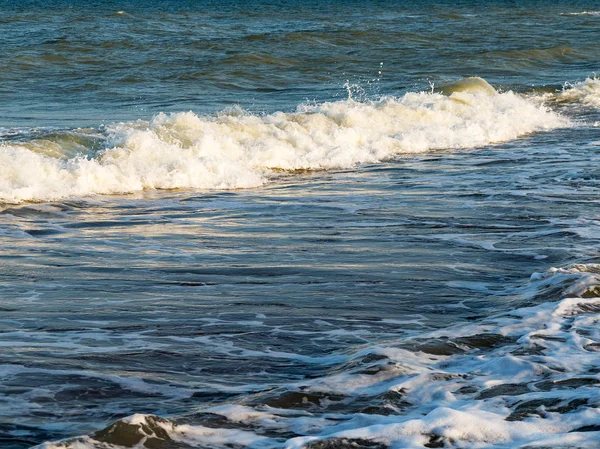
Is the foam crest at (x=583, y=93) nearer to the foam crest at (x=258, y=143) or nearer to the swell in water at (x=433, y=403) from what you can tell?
the foam crest at (x=258, y=143)

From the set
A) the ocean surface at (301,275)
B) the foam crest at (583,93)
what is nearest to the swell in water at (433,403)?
the ocean surface at (301,275)

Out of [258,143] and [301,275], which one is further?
[258,143]

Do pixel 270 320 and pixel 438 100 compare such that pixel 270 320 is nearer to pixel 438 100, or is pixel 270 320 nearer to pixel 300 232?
pixel 300 232

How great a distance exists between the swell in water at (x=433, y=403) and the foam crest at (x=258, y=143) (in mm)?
5314

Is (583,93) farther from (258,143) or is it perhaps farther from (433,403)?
(433,403)

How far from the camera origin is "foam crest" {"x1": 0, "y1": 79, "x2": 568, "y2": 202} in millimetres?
9703

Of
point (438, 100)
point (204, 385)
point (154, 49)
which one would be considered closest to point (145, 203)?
point (204, 385)

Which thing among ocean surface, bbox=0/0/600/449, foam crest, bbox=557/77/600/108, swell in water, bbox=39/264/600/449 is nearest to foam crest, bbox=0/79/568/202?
ocean surface, bbox=0/0/600/449

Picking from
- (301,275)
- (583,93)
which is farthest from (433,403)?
(583,93)

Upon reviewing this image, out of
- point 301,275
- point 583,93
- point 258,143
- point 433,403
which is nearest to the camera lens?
point 433,403

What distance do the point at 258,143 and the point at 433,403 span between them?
8.32 m

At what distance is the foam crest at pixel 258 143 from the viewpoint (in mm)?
9703

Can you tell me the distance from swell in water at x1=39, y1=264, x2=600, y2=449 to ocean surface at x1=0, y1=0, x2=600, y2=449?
1cm

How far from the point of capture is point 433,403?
3939 millimetres
